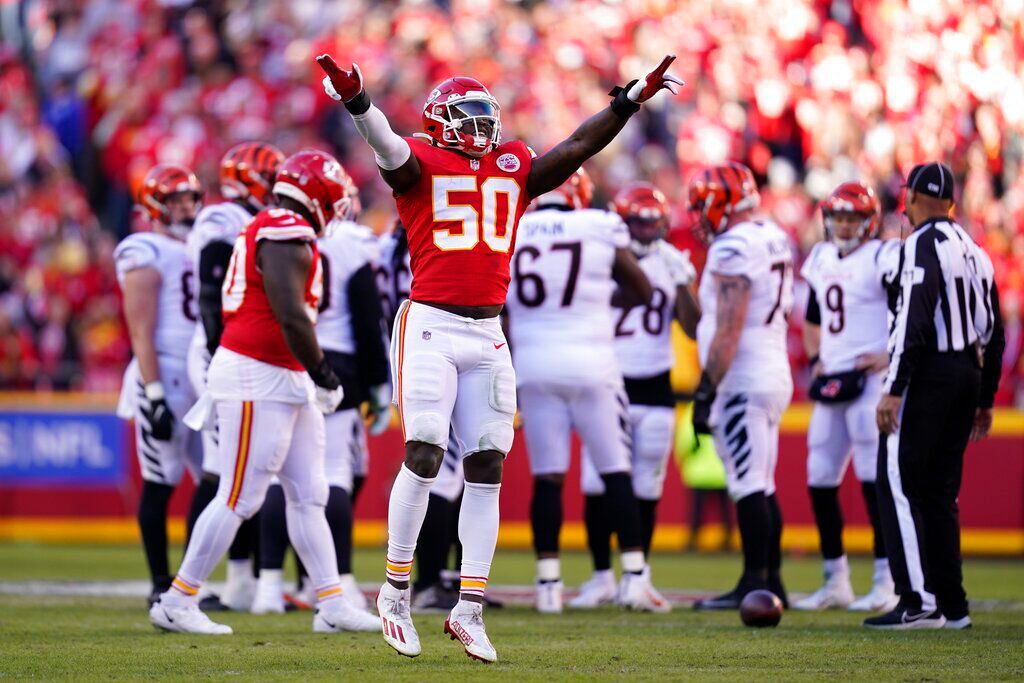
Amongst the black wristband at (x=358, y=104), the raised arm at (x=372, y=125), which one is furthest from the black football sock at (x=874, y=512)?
the black wristband at (x=358, y=104)

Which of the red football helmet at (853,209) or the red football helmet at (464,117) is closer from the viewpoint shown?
the red football helmet at (464,117)

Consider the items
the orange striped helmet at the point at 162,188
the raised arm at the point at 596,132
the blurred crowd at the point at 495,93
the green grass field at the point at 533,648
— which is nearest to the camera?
the green grass field at the point at 533,648

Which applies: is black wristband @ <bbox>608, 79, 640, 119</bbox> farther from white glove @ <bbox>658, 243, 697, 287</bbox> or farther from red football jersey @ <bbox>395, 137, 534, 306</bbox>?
white glove @ <bbox>658, 243, 697, 287</bbox>

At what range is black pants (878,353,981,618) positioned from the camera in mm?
7301

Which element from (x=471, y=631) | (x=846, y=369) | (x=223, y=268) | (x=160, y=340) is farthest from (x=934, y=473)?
(x=160, y=340)

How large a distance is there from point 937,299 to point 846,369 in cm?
192

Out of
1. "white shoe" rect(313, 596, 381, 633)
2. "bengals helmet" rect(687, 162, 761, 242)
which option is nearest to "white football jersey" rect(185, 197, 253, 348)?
"white shoe" rect(313, 596, 381, 633)

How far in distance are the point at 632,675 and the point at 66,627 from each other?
130 inches

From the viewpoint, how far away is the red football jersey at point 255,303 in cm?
698

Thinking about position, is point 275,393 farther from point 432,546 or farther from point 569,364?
point 569,364

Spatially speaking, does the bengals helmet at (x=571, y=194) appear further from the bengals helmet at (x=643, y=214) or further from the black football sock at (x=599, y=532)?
the black football sock at (x=599, y=532)

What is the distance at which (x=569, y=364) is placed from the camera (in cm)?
864

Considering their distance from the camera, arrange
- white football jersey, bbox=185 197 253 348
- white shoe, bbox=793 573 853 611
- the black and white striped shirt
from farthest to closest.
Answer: white shoe, bbox=793 573 853 611 < white football jersey, bbox=185 197 253 348 < the black and white striped shirt

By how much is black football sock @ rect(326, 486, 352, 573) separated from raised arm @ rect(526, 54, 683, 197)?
2668 mm
